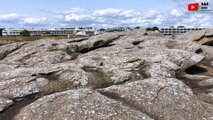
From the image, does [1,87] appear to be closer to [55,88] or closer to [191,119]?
[55,88]

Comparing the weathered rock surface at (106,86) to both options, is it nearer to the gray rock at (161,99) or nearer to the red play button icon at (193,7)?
the gray rock at (161,99)

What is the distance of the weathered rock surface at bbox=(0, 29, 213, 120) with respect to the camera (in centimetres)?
1670

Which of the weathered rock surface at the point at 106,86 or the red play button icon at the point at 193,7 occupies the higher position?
the red play button icon at the point at 193,7

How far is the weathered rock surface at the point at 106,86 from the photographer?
54.8 ft

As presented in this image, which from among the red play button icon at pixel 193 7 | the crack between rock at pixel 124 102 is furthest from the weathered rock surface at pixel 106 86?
the red play button icon at pixel 193 7

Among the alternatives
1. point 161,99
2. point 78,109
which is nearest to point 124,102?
point 161,99

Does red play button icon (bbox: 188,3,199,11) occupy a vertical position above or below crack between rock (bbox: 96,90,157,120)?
above

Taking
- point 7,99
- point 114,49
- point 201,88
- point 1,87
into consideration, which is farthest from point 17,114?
point 114,49

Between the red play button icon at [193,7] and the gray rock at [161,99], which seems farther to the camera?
the red play button icon at [193,7]

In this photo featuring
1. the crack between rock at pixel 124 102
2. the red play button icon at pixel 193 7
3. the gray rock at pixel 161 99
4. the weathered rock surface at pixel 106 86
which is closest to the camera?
the weathered rock surface at pixel 106 86

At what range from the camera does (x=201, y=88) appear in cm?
2377

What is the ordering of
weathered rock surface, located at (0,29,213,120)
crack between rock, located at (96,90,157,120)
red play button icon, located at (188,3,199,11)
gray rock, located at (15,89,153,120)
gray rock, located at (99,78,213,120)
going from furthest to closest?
red play button icon, located at (188,3,199,11), gray rock, located at (99,78,213,120), crack between rock, located at (96,90,157,120), weathered rock surface, located at (0,29,213,120), gray rock, located at (15,89,153,120)

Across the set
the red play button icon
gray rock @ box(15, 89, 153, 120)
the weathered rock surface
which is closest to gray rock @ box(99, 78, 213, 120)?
the weathered rock surface

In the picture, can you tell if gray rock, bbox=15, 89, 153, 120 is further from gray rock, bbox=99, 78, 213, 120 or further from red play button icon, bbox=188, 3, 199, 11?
red play button icon, bbox=188, 3, 199, 11
